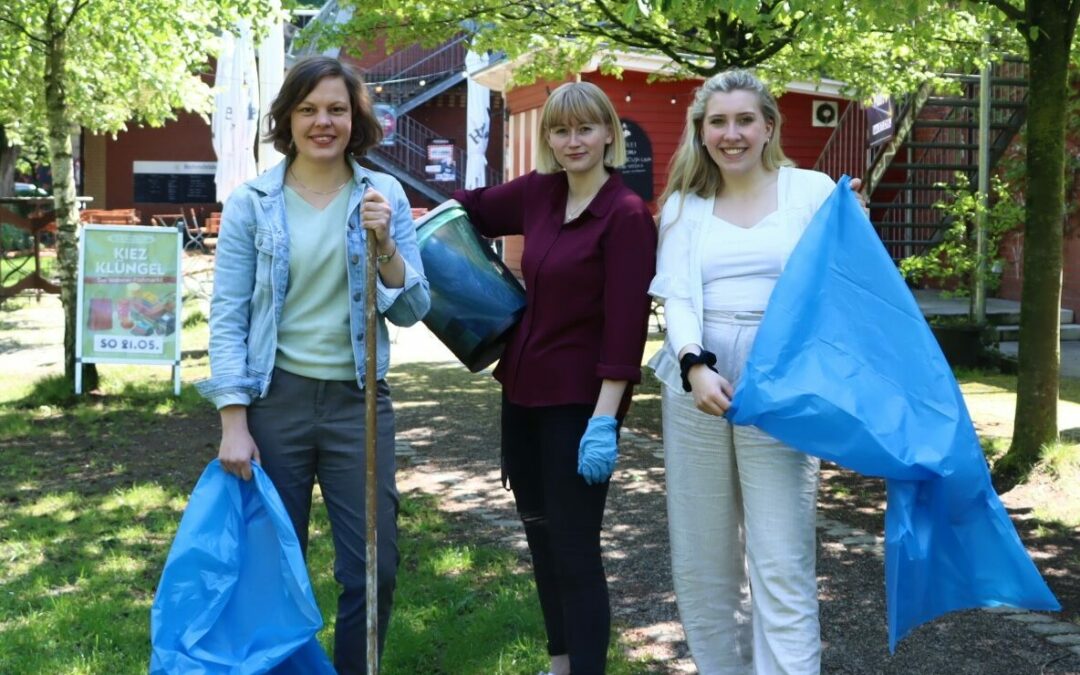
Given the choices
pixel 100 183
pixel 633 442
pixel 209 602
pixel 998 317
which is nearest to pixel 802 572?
pixel 209 602

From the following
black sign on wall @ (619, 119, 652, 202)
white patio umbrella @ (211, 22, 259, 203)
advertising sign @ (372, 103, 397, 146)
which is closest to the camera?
white patio umbrella @ (211, 22, 259, 203)

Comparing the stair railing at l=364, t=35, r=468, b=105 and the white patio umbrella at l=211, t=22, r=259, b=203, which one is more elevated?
the stair railing at l=364, t=35, r=468, b=105

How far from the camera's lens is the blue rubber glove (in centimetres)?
349

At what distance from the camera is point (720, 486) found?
3525mm

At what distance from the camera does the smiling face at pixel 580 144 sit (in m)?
3.69

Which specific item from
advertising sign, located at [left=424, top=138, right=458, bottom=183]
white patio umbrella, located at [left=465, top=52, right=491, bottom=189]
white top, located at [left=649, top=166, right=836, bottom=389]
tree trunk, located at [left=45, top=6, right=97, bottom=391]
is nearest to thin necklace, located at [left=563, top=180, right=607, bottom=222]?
white top, located at [left=649, top=166, right=836, bottom=389]

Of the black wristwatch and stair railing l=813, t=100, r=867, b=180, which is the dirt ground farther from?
stair railing l=813, t=100, r=867, b=180

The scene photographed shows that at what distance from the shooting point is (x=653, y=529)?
Result: 6.43 metres

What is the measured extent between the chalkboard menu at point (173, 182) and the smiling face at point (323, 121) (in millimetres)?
33507

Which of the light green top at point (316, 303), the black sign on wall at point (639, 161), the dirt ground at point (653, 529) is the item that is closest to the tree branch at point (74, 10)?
the dirt ground at point (653, 529)

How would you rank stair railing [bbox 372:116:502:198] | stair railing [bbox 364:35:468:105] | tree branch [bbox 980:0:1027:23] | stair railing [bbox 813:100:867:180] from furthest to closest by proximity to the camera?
1. stair railing [bbox 364:35:468:105]
2. stair railing [bbox 372:116:502:198]
3. stair railing [bbox 813:100:867:180]
4. tree branch [bbox 980:0:1027:23]

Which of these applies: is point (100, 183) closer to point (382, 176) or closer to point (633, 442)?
point (633, 442)

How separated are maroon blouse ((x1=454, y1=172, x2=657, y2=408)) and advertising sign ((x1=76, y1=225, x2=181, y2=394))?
7.14 m

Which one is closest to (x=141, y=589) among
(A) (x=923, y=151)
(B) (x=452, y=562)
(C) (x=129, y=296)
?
(B) (x=452, y=562)
